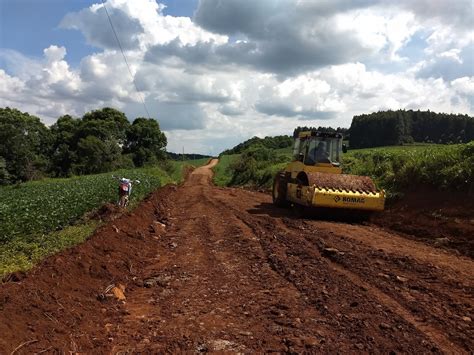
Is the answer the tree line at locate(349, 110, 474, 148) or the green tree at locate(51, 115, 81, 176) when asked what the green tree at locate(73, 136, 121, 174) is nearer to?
the green tree at locate(51, 115, 81, 176)

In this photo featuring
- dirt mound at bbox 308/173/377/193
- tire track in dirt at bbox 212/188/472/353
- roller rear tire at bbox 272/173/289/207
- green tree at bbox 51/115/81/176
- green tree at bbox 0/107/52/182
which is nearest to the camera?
tire track in dirt at bbox 212/188/472/353

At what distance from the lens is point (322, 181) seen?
551 inches

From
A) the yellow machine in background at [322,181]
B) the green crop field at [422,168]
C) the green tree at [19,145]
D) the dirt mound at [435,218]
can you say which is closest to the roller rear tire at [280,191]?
the yellow machine in background at [322,181]

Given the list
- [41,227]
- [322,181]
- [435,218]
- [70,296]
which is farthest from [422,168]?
[70,296]

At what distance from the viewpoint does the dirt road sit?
4977mm

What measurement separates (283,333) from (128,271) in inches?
166

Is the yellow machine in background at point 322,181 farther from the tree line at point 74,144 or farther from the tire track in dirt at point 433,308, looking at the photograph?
the tree line at point 74,144

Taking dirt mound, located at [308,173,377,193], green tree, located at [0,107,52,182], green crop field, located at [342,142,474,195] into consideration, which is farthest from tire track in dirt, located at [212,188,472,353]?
green tree, located at [0,107,52,182]

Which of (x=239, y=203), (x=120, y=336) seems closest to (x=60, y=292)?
(x=120, y=336)

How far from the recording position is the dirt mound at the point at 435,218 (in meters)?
10.9

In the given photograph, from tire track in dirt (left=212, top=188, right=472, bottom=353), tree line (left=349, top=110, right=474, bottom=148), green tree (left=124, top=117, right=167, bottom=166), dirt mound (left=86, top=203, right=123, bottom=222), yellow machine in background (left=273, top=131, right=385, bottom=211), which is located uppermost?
tree line (left=349, top=110, right=474, bottom=148)

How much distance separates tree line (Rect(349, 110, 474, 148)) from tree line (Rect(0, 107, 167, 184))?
32934mm

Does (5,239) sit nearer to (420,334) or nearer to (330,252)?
(330,252)

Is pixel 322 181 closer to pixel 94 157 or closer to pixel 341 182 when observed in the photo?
pixel 341 182
